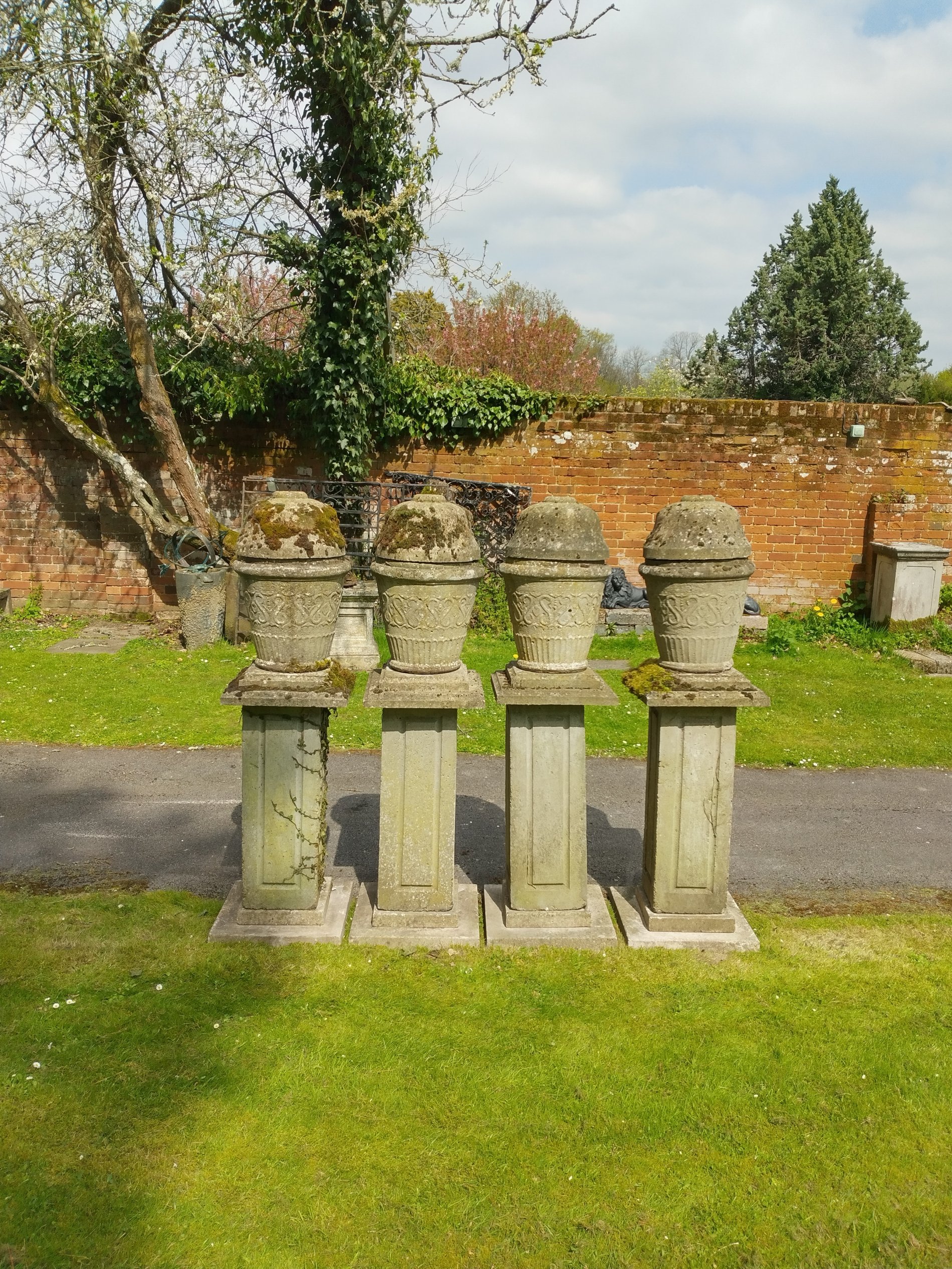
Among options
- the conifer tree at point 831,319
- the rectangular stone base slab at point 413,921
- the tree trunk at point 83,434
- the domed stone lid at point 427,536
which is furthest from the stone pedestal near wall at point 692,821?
the conifer tree at point 831,319

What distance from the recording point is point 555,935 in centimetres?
374

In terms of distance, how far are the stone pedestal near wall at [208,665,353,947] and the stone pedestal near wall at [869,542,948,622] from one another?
8.21 meters

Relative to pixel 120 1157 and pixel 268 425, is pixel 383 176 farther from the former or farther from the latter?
pixel 120 1157

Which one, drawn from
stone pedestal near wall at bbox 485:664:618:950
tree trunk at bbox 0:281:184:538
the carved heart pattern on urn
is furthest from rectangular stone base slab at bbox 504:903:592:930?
tree trunk at bbox 0:281:184:538

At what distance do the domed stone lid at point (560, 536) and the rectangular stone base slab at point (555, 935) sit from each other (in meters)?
1.54

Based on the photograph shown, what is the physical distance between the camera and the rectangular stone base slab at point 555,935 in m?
3.72

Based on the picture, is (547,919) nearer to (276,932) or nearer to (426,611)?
(276,932)

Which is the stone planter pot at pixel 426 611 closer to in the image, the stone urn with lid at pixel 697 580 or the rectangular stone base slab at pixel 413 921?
the stone urn with lid at pixel 697 580

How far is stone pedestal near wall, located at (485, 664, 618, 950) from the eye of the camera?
3.72m

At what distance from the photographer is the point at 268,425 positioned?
411 inches

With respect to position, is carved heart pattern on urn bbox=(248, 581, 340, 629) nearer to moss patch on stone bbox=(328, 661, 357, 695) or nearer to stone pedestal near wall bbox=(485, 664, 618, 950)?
moss patch on stone bbox=(328, 661, 357, 695)

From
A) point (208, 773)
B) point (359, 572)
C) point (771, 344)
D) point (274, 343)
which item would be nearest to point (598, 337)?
point (771, 344)

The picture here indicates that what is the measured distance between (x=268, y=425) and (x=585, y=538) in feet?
25.3

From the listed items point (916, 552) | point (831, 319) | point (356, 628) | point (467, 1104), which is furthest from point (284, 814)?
point (831, 319)
